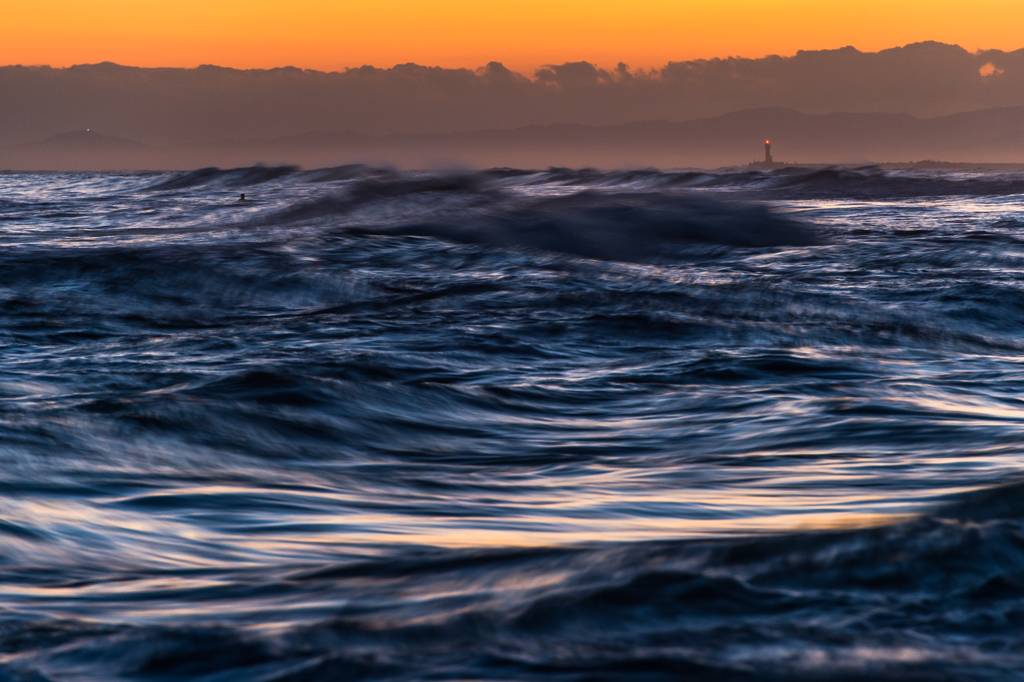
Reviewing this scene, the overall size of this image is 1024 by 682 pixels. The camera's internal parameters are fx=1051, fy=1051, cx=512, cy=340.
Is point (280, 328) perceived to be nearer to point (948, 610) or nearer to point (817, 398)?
point (817, 398)

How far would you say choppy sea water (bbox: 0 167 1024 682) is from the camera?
292 cm

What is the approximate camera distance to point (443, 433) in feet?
20.3

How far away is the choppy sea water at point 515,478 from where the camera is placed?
9.57 feet

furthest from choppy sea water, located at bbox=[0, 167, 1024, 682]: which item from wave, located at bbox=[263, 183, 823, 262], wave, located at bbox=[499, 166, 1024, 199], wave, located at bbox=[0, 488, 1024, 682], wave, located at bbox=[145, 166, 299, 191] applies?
wave, located at bbox=[145, 166, 299, 191]

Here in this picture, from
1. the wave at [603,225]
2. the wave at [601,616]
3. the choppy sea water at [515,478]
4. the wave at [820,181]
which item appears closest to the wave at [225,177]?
the wave at [820,181]

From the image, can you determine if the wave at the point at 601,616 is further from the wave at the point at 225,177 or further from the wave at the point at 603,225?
the wave at the point at 225,177

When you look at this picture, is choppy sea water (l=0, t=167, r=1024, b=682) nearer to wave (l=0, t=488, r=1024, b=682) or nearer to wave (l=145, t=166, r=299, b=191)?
wave (l=0, t=488, r=1024, b=682)

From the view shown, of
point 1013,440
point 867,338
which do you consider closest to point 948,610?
point 1013,440

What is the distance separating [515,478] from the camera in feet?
16.6

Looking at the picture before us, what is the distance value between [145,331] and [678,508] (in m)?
7.44

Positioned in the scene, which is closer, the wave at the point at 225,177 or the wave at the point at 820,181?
the wave at the point at 820,181

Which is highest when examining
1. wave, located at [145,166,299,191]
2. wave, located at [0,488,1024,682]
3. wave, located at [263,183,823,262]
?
wave, located at [145,166,299,191]

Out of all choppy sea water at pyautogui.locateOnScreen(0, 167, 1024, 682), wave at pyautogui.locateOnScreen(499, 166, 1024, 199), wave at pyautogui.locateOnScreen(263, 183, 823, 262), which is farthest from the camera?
wave at pyautogui.locateOnScreen(499, 166, 1024, 199)

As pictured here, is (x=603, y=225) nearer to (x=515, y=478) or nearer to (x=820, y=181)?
(x=515, y=478)
